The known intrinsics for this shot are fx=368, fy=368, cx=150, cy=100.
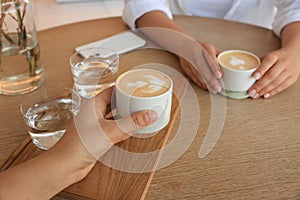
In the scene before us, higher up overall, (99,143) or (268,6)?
(99,143)

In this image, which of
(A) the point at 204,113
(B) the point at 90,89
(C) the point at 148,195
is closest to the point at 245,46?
(A) the point at 204,113

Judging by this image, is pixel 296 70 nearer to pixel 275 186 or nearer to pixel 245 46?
pixel 245 46

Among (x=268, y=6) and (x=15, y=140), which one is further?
(x=268, y=6)

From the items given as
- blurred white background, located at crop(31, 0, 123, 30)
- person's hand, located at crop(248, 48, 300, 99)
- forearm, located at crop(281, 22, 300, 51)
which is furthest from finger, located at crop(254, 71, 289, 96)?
blurred white background, located at crop(31, 0, 123, 30)

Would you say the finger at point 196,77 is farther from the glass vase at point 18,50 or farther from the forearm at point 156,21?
the glass vase at point 18,50

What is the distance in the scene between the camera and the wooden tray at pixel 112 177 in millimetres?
543

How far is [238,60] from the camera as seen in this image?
0.78 meters

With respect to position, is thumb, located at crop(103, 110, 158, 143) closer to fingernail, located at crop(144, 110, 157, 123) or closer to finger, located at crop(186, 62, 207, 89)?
fingernail, located at crop(144, 110, 157, 123)

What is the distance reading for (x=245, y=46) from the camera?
36.5 inches

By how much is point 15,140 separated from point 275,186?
0.44 metres

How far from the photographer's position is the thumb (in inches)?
21.8

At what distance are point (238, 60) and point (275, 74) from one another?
0.09 meters

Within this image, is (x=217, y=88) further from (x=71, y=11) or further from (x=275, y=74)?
(x=71, y=11)

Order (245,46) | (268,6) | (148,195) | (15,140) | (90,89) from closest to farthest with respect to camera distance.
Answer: (148,195)
(15,140)
(90,89)
(245,46)
(268,6)
